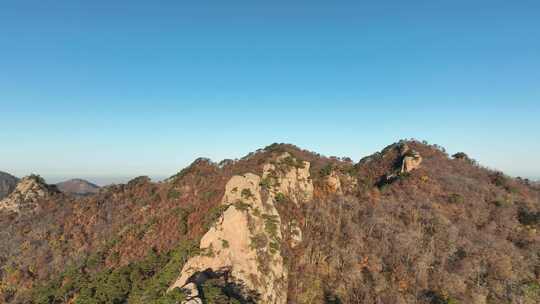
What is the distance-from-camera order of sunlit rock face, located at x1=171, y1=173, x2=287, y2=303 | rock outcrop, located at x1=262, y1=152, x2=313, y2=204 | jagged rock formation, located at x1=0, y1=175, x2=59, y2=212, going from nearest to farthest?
sunlit rock face, located at x1=171, y1=173, x2=287, y2=303, rock outcrop, located at x1=262, y1=152, x2=313, y2=204, jagged rock formation, located at x1=0, y1=175, x2=59, y2=212

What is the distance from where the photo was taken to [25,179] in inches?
3848

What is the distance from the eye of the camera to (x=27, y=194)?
92188 millimetres

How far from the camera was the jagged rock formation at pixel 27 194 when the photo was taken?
88.8 metres

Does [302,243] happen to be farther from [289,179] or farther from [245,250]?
[289,179]

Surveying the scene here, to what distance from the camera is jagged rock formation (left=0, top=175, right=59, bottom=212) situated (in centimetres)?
8881

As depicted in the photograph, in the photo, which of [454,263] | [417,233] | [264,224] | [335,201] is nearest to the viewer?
[264,224]

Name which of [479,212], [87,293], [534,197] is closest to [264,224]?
[87,293]

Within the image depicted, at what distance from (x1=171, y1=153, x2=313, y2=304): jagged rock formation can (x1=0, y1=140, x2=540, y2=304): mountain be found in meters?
0.14

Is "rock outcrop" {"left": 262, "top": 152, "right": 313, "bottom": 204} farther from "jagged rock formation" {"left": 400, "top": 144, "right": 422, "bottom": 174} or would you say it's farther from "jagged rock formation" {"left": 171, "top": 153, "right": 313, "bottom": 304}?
"jagged rock formation" {"left": 400, "top": 144, "right": 422, "bottom": 174}

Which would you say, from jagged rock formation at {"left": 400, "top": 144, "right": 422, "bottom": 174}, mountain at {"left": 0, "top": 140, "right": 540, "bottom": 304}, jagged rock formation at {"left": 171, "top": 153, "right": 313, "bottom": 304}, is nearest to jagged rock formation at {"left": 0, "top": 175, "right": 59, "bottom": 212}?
mountain at {"left": 0, "top": 140, "right": 540, "bottom": 304}

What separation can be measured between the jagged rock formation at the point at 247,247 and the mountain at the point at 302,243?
14cm

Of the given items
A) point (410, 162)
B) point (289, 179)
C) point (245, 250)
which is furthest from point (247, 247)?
point (410, 162)

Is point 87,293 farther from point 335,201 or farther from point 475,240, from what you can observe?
point 475,240

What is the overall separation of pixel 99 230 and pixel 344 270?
59017 millimetres
